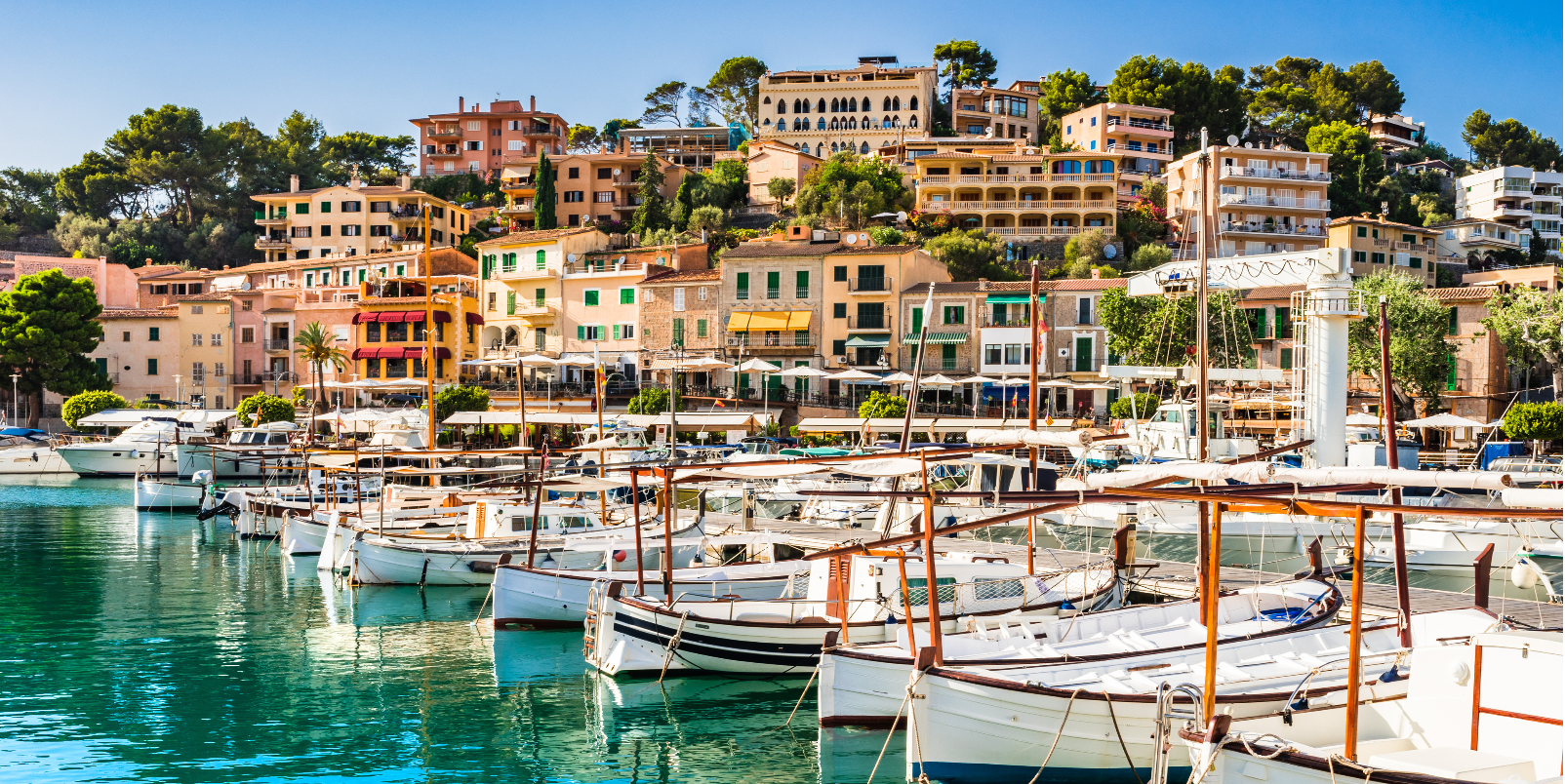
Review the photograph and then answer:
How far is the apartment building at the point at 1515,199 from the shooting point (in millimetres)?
102000

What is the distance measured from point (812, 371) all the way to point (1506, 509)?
1852 inches

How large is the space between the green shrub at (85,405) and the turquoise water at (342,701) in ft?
125

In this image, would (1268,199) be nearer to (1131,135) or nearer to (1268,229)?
(1268,229)

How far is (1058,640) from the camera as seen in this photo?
677 inches

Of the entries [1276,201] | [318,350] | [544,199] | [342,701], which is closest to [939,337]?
[318,350]

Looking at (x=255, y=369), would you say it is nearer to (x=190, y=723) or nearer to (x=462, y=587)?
(x=462, y=587)

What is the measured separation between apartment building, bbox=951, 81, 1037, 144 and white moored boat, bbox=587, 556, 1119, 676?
3407 inches

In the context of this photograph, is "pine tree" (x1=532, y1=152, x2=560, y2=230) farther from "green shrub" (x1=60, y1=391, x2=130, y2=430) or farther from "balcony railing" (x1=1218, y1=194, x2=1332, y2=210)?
"balcony railing" (x1=1218, y1=194, x2=1332, y2=210)

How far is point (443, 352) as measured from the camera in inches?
2817

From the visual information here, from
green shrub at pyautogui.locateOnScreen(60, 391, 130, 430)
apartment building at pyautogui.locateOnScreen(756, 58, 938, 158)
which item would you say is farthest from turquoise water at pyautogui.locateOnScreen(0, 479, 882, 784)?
apartment building at pyautogui.locateOnScreen(756, 58, 938, 158)

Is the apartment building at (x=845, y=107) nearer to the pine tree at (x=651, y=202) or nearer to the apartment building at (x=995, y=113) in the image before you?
the apartment building at (x=995, y=113)

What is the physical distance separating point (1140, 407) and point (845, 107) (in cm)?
6283

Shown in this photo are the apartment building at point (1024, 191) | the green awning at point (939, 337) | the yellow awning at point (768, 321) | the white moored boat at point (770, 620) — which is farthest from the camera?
the apartment building at point (1024, 191)

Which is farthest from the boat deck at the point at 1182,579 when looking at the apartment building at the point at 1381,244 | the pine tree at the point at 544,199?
the pine tree at the point at 544,199
